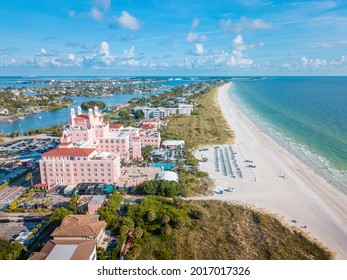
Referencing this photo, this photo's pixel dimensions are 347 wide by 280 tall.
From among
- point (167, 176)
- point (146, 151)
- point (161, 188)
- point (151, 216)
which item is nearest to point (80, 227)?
point (151, 216)

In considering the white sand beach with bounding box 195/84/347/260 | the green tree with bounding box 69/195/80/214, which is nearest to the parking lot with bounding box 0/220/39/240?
the green tree with bounding box 69/195/80/214

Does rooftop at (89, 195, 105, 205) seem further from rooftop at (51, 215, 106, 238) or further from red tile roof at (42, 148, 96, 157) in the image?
red tile roof at (42, 148, 96, 157)

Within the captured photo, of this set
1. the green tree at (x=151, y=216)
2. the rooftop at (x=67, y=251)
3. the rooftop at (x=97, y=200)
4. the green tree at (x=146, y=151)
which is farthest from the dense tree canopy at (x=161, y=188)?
the green tree at (x=146, y=151)

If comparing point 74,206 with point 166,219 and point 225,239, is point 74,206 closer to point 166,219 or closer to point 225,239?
point 166,219

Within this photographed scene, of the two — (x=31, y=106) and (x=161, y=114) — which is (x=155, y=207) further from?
(x=31, y=106)

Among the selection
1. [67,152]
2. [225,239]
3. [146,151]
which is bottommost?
[225,239]
